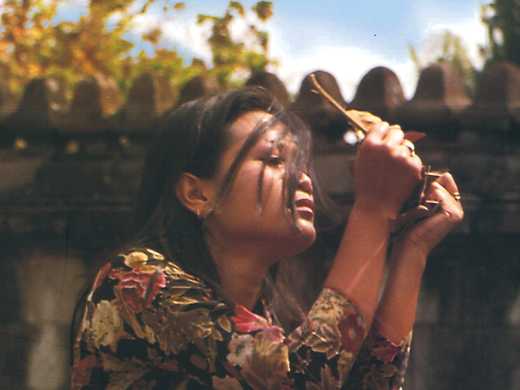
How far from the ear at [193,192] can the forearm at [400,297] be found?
0.44 m

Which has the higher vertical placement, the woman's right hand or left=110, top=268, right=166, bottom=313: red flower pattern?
the woman's right hand

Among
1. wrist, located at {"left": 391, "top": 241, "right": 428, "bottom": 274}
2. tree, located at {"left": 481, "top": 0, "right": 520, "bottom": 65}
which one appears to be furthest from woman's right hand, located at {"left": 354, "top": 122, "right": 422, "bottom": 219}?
tree, located at {"left": 481, "top": 0, "right": 520, "bottom": 65}

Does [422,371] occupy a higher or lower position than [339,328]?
lower

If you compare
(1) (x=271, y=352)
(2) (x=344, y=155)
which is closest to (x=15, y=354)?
(2) (x=344, y=155)

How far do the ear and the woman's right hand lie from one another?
1.20ft

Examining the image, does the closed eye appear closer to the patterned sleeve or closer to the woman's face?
the woman's face

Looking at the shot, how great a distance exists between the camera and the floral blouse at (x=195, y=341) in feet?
8.05

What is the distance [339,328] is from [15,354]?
465cm

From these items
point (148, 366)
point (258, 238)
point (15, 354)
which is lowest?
point (15, 354)

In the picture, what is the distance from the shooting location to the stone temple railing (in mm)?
6070

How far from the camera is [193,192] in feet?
9.24

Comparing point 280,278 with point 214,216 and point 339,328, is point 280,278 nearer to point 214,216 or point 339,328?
point 214,216

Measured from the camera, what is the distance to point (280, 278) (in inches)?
120

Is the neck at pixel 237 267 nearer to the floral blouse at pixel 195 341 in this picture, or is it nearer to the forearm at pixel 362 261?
the floral blouse at pixel 195 341
